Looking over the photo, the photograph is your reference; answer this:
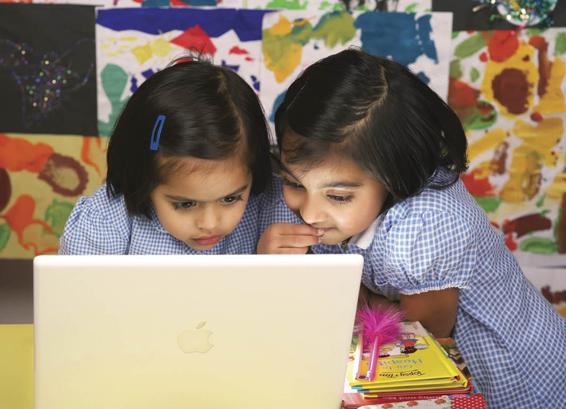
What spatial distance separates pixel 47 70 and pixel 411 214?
146 centimetres

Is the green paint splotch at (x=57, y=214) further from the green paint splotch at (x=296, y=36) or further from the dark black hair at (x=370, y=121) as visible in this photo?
the dark black hair at (x=370, y=121)

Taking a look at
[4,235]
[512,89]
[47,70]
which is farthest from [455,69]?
[4,235]

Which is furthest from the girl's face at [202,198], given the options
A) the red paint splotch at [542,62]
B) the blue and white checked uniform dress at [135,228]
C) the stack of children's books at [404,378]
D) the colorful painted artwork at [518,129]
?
the red paint splotch at [542,62]

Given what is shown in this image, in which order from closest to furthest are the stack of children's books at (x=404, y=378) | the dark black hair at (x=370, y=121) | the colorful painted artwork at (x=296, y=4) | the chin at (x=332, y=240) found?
1. the stack of children's books at (x=404, y=378)
2. the dark black hair at (x=370, y=121)
3. the chin at (x=332, y=240)
4. the colorful painted artwork at (x=296, y=4)

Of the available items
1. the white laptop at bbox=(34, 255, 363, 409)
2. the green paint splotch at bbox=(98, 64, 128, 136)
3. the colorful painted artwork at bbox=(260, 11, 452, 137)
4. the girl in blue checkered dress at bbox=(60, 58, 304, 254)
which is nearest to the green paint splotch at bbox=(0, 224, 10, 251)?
the green paint splotch at bbox=(98, 64, 128, 136)

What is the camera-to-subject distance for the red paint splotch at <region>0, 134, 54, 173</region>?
7.38 feet

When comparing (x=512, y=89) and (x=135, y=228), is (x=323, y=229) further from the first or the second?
(x=512, y=89)

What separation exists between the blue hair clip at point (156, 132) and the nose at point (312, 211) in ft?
0.87

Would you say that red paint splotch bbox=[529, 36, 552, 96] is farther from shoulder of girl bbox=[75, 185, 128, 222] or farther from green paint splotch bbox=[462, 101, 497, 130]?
shoulder of girl bbox=[75, 185, 128, 222]

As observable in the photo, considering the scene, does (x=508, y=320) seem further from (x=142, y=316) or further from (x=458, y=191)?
(x=142, y=316)

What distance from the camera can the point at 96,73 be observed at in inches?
86.3

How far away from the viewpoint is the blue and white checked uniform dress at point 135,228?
1325 mm

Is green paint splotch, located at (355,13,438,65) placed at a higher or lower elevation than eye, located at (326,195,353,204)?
higher

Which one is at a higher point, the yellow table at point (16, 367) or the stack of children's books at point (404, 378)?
the stack of children's books at point (404, 378)
